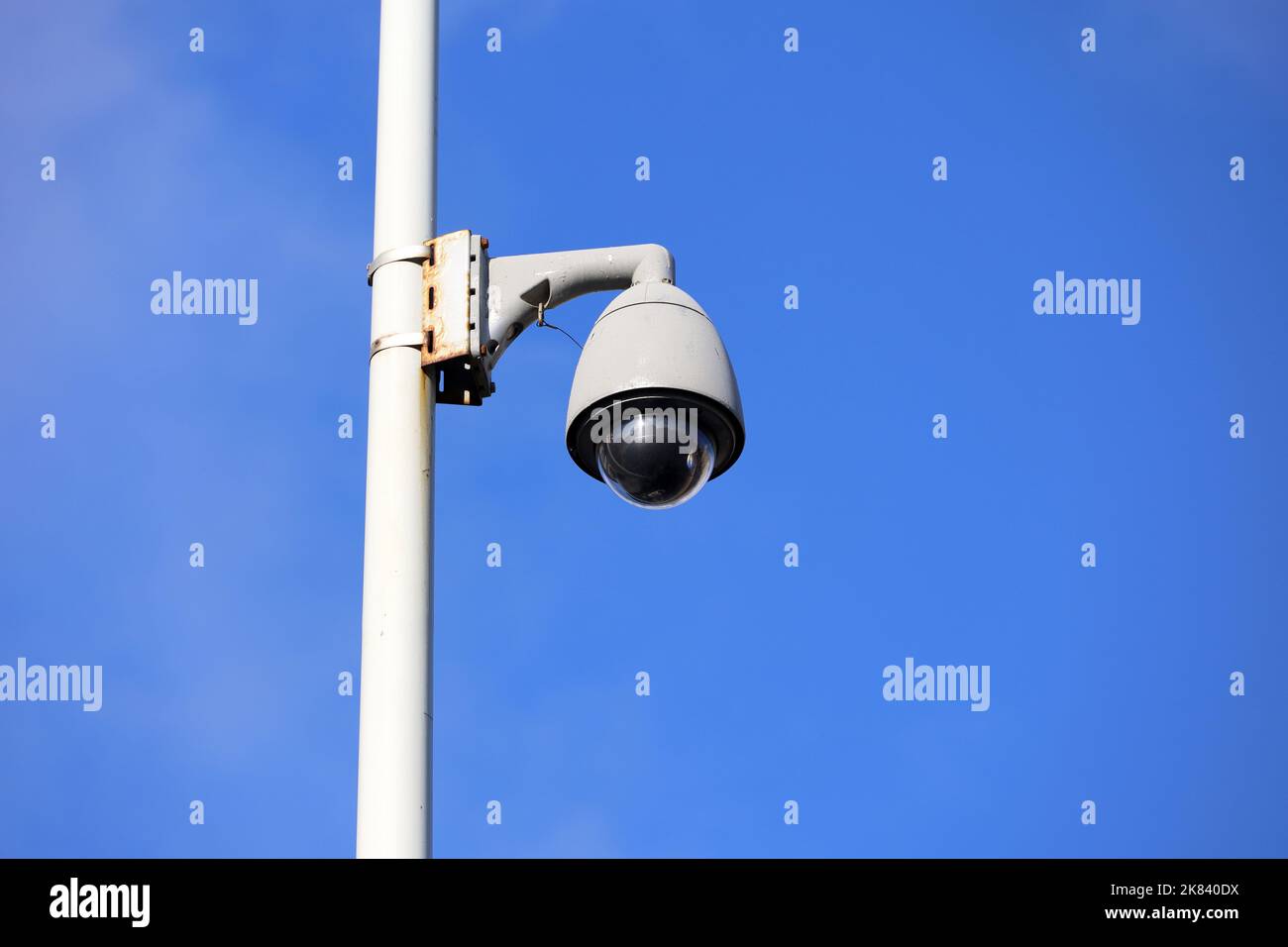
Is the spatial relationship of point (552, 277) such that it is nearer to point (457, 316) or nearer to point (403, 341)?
point (457, 316)

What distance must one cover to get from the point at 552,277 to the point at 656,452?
57 centimetres

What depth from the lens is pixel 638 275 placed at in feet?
14.5

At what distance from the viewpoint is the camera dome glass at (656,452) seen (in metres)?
4.01

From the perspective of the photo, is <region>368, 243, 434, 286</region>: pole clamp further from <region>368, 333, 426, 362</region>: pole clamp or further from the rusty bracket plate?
<region>368, 333, 426, 362</region>: pole clamp

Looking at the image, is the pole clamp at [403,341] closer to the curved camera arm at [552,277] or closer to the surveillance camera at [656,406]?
the curved camera arm at [552,277]

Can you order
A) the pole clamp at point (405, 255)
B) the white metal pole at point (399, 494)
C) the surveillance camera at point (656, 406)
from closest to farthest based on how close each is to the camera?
the white metal pole at point (399, 494) < the surveillance camera at point (656, 406) < the pole clamp at point (405, 255)

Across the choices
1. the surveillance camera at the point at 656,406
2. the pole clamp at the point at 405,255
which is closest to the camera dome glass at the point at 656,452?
the surveillance camera at the point at 656,406

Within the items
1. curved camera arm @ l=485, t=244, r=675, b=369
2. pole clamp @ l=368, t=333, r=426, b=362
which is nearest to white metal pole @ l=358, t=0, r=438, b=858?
pole clamp @ l=368, t=333, r=426, b=362

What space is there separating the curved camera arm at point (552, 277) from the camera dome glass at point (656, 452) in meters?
0.37
